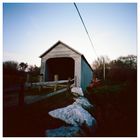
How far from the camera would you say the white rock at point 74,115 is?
4.23 metres

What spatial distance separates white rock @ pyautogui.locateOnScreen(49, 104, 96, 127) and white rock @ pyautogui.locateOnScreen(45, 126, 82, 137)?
0.13 m

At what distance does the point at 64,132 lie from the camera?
397cm

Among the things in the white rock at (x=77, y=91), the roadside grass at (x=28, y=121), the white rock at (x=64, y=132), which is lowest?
the white rock at (x=64, y=132)

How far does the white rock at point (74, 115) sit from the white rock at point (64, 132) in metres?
0.13

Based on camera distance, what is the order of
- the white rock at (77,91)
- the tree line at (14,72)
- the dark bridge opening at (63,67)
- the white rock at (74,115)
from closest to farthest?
1. the tree line at (14,72)
2. the white rock at (74,115)
3. the white rock at (77,91)
4. the dark bridge opening at (63,67)

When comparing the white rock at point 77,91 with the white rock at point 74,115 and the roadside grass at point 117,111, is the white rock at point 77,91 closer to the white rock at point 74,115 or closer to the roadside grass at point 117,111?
the roadside grass at point 117,111

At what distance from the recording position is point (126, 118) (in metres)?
4.53

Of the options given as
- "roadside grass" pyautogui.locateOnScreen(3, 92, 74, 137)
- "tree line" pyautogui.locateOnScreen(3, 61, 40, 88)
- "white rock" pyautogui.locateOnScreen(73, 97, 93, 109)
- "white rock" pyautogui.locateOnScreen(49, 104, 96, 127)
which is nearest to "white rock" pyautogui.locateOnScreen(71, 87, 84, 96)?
"white rock" pyautogui.locateOnScreen(73, 97, 93, 109)

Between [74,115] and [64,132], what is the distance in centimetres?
54

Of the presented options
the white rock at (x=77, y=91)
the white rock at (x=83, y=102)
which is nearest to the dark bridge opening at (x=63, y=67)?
the white rock at (x=77, y=91)

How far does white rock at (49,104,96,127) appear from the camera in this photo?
4.23 metres

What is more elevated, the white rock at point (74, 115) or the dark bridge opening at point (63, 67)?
the dark bridge opening at point (63, 67)

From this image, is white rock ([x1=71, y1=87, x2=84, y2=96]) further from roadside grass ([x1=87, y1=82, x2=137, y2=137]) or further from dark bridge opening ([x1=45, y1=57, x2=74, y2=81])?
dark bridge opening ([x1=45, y1=57, x2=74, y2=81])

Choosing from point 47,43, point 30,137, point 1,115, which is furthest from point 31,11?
point 30,137
